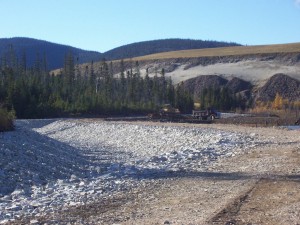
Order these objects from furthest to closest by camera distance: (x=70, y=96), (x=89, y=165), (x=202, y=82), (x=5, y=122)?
(x=202, y=82), (x=70, y=96), (x=5, y=122), (x=89, y=165)

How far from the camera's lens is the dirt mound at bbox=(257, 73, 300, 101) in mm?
131575

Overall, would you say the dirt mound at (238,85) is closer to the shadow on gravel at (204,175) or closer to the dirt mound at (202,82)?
the dirt mound at (202,82)

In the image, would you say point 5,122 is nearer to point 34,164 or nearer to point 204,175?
point 34,164

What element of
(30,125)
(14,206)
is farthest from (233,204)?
(30,125)

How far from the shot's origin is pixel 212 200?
13961 mm

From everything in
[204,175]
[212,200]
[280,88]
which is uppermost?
[280,88]

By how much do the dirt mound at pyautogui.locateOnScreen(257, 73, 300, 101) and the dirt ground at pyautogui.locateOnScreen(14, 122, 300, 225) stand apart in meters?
113

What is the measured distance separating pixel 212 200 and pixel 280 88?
12555cm

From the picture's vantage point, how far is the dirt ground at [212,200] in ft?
38.5

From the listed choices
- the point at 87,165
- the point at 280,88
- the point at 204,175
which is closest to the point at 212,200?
the point at 204,175

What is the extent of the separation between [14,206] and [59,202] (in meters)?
1.08

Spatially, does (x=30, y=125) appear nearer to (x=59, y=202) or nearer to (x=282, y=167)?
(x=282, y=167)

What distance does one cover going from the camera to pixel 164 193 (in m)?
15.5

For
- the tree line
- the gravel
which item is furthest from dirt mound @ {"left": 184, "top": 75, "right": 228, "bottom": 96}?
the gravel
